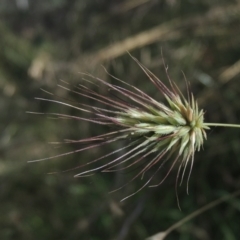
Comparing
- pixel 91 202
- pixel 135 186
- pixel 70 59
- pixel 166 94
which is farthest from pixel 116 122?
pixel 70 59

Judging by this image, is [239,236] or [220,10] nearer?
[239,236]

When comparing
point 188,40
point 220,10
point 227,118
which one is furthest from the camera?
point 188,40

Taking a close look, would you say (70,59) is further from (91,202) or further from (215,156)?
(215,156)

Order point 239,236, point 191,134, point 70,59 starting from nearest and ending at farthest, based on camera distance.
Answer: point 191,134
point 239,236
point 70,59

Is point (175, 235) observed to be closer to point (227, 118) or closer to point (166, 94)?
point (227, 118)

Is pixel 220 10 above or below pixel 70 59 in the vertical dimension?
below

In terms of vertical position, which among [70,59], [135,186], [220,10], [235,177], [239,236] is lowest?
[239,236]
